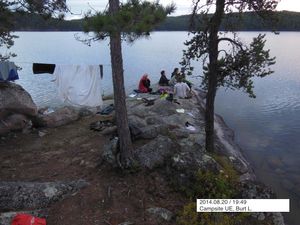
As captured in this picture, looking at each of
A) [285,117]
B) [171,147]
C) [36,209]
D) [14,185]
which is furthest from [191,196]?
[285,117]

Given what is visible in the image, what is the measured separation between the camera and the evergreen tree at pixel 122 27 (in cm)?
646

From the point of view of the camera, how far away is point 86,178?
9.20 m

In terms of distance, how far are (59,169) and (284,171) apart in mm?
10389

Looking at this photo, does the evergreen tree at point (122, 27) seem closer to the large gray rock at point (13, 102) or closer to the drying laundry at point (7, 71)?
the large gray rock at point (13, 102)

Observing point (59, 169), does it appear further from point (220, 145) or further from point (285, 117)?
point (285, 117)

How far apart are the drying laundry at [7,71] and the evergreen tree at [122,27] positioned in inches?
262

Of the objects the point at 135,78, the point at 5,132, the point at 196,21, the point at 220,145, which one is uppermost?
the point at 196,21

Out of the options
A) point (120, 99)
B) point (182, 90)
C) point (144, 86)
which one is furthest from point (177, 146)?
point (144, 86)

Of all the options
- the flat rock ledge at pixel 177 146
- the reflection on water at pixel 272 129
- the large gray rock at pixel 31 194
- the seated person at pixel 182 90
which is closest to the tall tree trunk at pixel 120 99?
the flat rock ledge at pixel 177 146

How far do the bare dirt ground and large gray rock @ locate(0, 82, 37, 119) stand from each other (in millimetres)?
1105

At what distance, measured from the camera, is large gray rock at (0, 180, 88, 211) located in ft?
25.4

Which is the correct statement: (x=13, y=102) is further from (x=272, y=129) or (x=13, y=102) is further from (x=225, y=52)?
(x=272, y=129)

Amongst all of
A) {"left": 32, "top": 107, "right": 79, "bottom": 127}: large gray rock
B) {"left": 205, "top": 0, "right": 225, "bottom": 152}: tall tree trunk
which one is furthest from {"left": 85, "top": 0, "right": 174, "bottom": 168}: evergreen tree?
{"left": 32, "top": 107, "right": 79, "bottom": 127}: large gray rock

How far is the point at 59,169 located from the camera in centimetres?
1007
